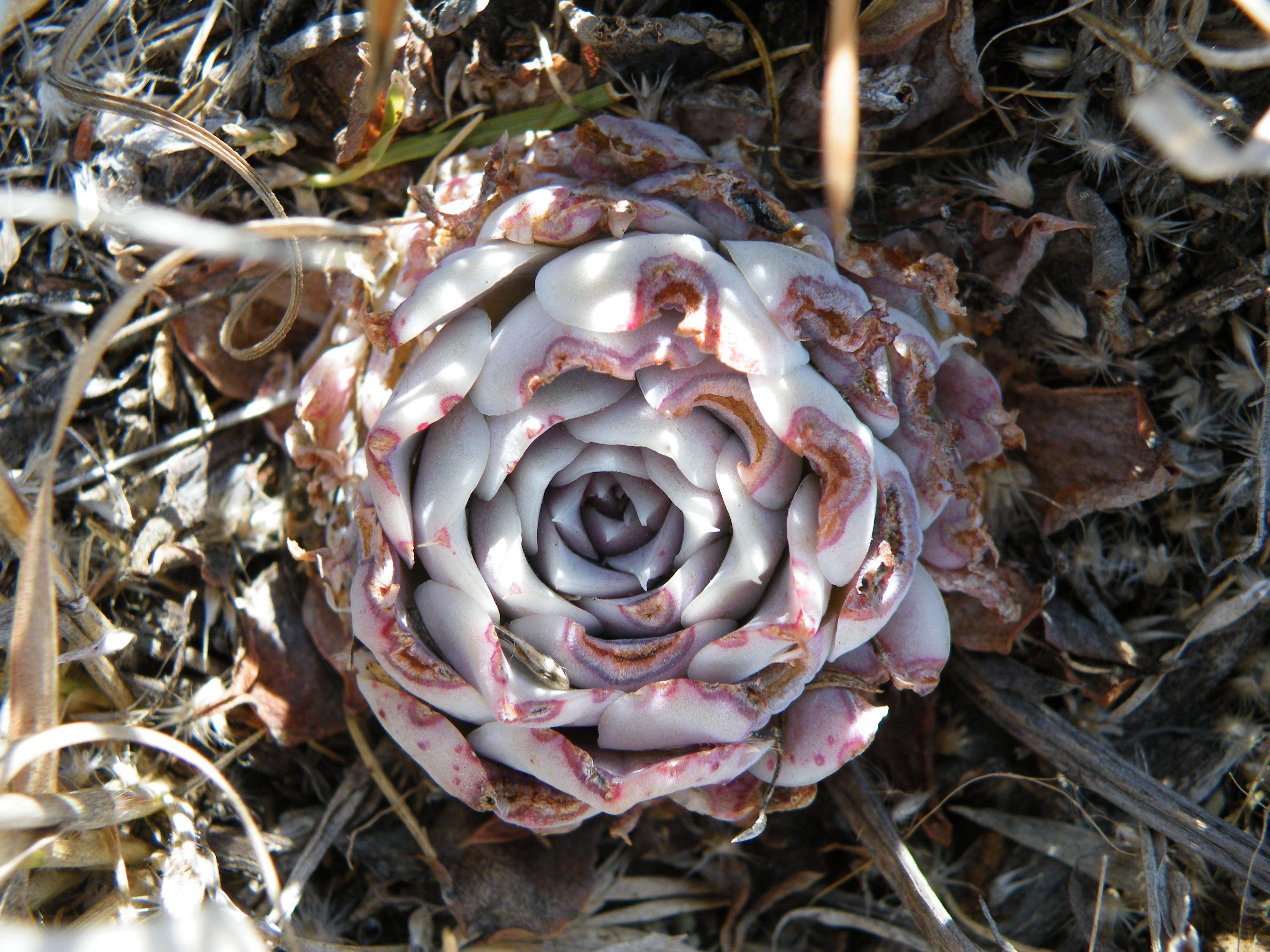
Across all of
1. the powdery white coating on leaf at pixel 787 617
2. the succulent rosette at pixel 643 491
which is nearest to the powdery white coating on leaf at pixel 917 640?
the succulent rosette at pixel 643 491

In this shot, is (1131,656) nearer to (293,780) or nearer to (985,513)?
(985,513)

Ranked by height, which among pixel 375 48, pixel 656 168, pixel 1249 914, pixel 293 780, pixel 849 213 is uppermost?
pixel 375 48

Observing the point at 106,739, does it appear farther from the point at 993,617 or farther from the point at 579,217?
the point at 993,617

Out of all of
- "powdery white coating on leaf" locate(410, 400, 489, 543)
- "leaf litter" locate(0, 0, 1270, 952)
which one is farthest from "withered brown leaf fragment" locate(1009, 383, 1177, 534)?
"powdery white coating on leaf" locate(410, 400, 489, 543)

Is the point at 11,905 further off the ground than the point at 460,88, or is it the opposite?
the point at 460,88

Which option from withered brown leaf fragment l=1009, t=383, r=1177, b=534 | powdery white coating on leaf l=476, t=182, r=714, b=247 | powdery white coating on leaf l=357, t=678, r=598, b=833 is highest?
powdery white coating on leaf l=476, t=182, r=714, b=247

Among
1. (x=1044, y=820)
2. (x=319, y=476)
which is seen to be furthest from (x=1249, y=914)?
(x=319, y=476)

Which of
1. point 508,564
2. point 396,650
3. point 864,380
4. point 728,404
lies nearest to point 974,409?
point 864,380

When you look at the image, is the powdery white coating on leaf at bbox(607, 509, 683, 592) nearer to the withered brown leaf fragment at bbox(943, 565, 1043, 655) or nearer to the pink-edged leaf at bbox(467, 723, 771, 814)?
the pink-edged leaf at bbox(467, 723, 771, 814)
